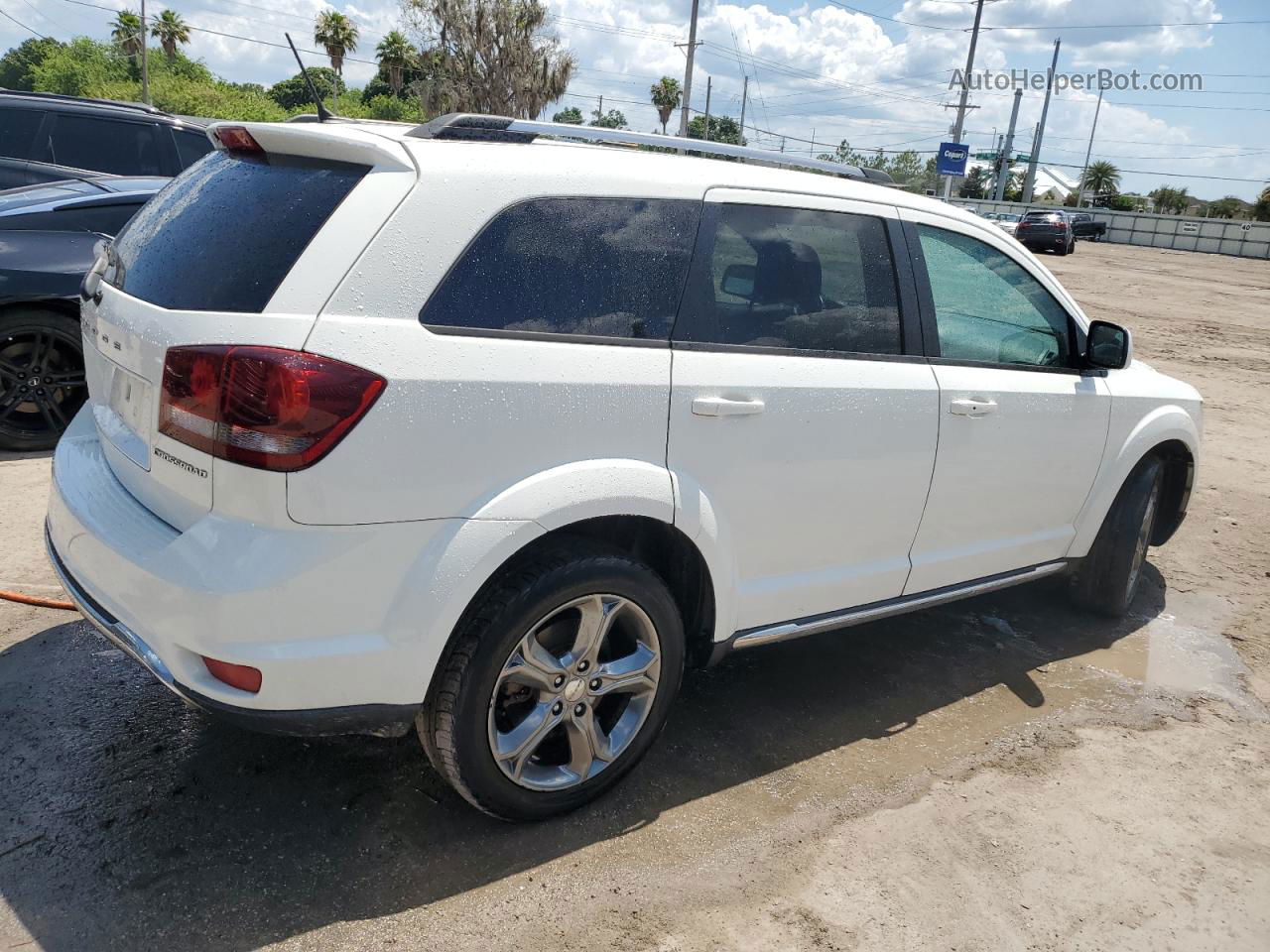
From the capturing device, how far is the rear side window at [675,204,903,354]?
9.71 ft

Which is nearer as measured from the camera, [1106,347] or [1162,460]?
[1106,347]

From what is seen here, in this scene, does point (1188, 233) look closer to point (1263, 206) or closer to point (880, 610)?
point (1263, 206)

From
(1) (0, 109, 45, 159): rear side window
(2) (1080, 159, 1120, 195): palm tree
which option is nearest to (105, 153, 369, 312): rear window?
(1) (0, 109, 45, 159): rear side window

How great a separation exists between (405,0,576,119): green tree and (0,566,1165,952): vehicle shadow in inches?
1476

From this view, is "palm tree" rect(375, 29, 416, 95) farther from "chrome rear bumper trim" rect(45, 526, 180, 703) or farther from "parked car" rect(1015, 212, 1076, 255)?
"chrome rear bumper trim" rect(45, 526, 180, 703)

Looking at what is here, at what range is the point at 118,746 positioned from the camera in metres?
3.08

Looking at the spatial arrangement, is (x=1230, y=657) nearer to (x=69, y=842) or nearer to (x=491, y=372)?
(x=491, y=372)

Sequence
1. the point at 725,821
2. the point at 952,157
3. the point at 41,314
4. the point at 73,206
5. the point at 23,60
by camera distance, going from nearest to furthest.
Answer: the point at 725,821 < the point at 41,314 < the point at 73,206 < the point at 952,157 < the point at 23,60

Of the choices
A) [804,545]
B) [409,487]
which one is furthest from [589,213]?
[804,545]

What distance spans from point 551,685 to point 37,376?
4.35 metres

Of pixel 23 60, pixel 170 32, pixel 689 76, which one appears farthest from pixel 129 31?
pixel 689 76

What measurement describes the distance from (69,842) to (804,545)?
7.35ft

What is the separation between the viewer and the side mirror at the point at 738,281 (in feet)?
9.86

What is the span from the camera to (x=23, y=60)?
9762 cm
